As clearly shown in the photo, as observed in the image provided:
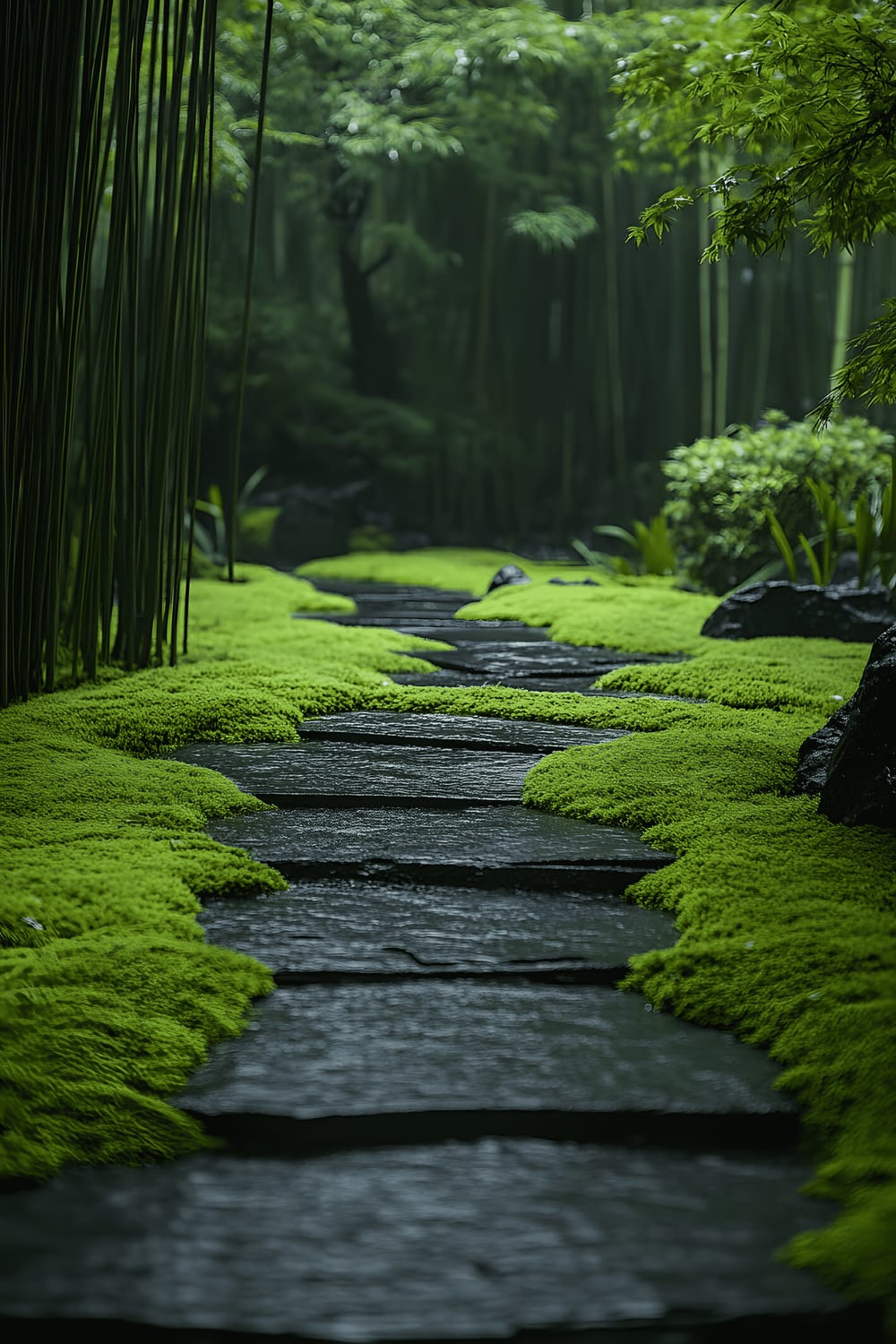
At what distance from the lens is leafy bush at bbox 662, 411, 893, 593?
5.52 meters

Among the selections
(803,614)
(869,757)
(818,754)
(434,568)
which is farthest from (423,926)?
(434,568)

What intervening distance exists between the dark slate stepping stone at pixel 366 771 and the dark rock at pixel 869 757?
0.54 metres

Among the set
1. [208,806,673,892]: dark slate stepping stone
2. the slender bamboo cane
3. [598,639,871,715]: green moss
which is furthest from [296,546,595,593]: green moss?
[208,806,673,892]: dark slate stepping stone

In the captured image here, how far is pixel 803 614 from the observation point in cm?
408

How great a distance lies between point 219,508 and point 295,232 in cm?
359

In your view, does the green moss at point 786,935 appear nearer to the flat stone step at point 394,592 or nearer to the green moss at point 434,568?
the flat stone step at point 394,592

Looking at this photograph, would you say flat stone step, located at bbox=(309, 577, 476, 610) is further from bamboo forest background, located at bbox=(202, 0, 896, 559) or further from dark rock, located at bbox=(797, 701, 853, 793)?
dark rock, located at bbox=(797, 701, 853, 793)

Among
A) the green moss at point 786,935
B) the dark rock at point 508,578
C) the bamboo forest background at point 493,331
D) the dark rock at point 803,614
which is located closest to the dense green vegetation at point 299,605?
the green moss at point 786,935

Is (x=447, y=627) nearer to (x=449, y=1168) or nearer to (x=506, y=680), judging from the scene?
(x=506, y=680)

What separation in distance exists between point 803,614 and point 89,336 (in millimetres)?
2624

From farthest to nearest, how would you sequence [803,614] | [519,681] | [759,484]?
1. [759,484]
2. [803,614]
3. [519,681]

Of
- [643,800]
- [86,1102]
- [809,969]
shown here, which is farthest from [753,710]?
[86,1102]

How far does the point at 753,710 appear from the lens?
2676mm

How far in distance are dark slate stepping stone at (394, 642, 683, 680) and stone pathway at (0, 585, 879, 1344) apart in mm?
1841
